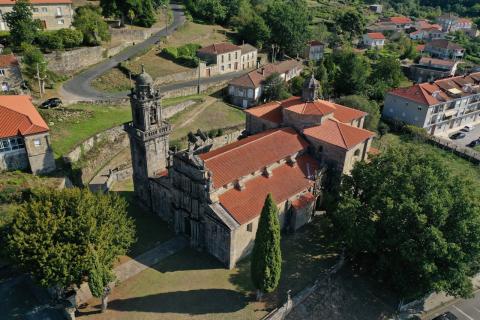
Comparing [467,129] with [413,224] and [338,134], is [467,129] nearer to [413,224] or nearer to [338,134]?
[338,134]

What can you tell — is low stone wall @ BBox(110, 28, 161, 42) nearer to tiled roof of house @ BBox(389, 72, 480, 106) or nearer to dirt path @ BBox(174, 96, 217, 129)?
dirt path @ BBox(174, 96, 217, 129)

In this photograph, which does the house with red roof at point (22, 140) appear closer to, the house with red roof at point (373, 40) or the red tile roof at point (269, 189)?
the red tile roof at point (269, 189)

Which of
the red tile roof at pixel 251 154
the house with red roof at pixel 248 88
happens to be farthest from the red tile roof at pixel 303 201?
the house with red roof at pixel 248 88

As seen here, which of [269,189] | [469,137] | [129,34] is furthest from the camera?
[129,34]

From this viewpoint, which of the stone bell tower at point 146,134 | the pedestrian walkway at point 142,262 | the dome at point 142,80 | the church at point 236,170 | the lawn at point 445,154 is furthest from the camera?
the lawn at point 445,154

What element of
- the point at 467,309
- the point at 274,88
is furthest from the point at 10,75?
the point at 467,309

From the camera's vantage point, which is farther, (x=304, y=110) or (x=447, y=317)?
(x=304, y=110)

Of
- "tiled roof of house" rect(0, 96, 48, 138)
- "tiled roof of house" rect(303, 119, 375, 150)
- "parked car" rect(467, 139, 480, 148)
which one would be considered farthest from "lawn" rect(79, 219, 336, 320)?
"parked car" rect(467, 139, 480, 148)

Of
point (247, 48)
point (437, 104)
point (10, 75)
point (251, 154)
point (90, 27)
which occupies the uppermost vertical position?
point (90, 27)
